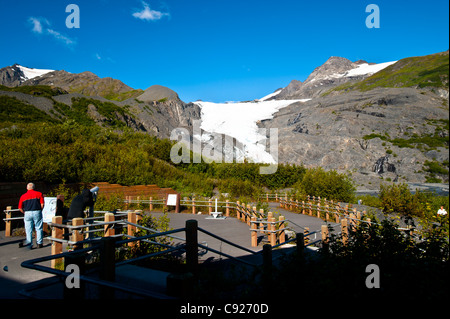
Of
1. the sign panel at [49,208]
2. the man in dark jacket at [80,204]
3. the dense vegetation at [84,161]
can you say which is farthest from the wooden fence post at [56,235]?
the dense vegetation at [84,161]

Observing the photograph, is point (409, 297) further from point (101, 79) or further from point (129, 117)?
point (101, 79)

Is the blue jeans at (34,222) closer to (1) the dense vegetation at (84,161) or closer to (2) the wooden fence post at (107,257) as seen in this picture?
(2) the wooden fence post at (107,257)

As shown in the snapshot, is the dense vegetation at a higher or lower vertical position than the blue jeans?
higher

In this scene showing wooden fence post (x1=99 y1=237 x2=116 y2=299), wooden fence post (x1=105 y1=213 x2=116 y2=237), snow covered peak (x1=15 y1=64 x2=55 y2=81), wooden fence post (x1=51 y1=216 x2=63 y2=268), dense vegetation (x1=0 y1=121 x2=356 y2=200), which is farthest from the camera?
snow covered peak (x1=15 y1=64 x2=55 y2=81)

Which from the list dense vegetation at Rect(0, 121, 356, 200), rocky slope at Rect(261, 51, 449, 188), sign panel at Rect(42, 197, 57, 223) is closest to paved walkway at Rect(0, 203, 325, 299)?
sign panel at Rect(42, 197, 57, 223)

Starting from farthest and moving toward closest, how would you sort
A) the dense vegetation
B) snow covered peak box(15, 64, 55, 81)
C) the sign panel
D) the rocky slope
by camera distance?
snow covered peak box(15, 64, 55, 81)
the rocky slope
the dense vegetation
the sign panel

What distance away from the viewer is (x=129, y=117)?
64000 millimetres

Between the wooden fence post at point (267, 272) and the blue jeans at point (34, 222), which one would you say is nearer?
the wooden fence post at point (267, 272)

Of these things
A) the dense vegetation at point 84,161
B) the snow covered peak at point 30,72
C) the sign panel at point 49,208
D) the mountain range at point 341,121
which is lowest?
the sign panel at point 49,208

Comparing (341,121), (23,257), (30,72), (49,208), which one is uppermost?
(30,72)

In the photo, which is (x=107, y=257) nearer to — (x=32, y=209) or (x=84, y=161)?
(x=32, y=209)

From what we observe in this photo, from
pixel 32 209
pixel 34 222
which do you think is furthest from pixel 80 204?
pixel 34 222

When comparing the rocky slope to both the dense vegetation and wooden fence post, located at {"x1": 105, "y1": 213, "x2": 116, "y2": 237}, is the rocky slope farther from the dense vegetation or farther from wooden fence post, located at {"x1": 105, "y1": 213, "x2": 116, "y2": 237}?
wooden fence post, located at {"x1": 105, "y1": 213, "x2": 116, "y2": 237}

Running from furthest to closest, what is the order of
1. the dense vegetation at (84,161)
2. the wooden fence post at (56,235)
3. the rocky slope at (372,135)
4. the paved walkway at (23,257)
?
the rocky slope at (372,135)
the dense vegetation at (84,161)
the wooden fence post at (56,235)
the paved walkway at (23,257)
